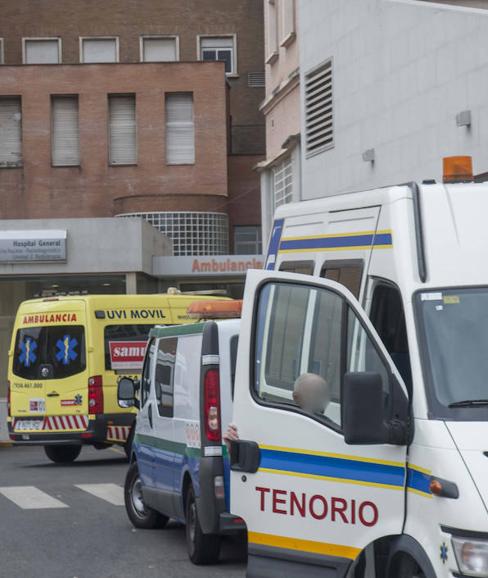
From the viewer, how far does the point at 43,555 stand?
1158 cm

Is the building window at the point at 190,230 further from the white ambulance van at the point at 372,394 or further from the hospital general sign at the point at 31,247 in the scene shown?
the white ambulance van at the point at 372,394

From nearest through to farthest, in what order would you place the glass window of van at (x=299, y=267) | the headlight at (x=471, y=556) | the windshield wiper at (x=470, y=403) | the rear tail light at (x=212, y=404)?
the headlight at (x=471, y=556)
the windshield wiper at (x=470, y=403)
the glass window of van at (x=299, y=267)
the rear tail light at (x=212, y=404)

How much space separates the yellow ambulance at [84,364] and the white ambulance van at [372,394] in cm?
1287

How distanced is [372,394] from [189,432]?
16.8ft

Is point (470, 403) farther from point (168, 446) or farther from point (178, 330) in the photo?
point (168, 446)

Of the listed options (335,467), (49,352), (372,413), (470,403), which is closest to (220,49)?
(49,352)

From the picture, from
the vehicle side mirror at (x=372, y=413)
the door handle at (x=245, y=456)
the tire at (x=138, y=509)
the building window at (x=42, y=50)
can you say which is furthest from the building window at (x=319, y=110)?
the building window at (x=42, y=50)

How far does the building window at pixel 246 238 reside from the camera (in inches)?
2151

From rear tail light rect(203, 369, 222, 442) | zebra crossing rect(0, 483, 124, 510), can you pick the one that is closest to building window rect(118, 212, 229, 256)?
zebra crossing rect(0, 483, 124, 510)

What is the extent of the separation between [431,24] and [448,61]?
1062mm

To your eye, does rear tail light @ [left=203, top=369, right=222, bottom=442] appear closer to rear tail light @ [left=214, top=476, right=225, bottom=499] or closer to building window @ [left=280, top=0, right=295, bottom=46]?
rear tail light @ [left=214, top=476, right=225, bottom=499]

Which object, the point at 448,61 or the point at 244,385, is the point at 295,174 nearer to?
the point at 448,61

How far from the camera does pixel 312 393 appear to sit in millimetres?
7223

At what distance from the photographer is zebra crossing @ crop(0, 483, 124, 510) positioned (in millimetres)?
15508
